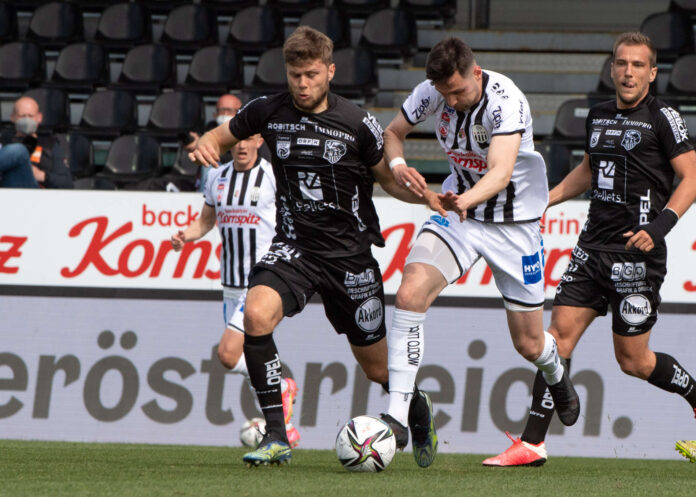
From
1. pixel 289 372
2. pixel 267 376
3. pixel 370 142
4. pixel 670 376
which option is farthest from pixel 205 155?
pixel 289 372

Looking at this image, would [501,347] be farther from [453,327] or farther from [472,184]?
[472,184]

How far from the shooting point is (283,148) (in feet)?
18.4

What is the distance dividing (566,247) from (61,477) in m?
4.76

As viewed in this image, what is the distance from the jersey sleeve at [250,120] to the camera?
567cm

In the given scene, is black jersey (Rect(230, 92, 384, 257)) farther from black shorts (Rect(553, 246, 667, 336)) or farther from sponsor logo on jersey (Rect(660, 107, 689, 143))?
sponsor logo on jersey (Rect(660, 107, 689, 143))

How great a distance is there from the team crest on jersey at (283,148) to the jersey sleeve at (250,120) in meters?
0.16

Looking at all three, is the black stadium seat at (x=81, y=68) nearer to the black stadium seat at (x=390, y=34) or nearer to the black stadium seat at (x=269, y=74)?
the black stadium seat at (x=269, y=74)

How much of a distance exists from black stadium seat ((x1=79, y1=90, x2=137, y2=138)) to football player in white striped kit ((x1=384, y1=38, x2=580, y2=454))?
7.33 meters

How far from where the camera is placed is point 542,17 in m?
15.7

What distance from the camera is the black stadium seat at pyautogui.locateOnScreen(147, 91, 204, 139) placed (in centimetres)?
1247

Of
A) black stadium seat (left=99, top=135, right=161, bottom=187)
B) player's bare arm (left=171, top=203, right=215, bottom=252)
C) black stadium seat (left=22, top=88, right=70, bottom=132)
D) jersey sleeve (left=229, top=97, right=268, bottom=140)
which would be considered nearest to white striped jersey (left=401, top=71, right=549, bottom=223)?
jersey sleeve (left=229, top=97, right=268, bottom=140)

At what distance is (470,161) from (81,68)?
881 cm

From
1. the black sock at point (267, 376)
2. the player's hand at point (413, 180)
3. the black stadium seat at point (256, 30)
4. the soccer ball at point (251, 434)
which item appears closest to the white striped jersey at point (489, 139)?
the player's hand at point (413, 180)

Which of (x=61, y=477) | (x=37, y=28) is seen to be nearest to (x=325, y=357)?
(x=61, y=477)
